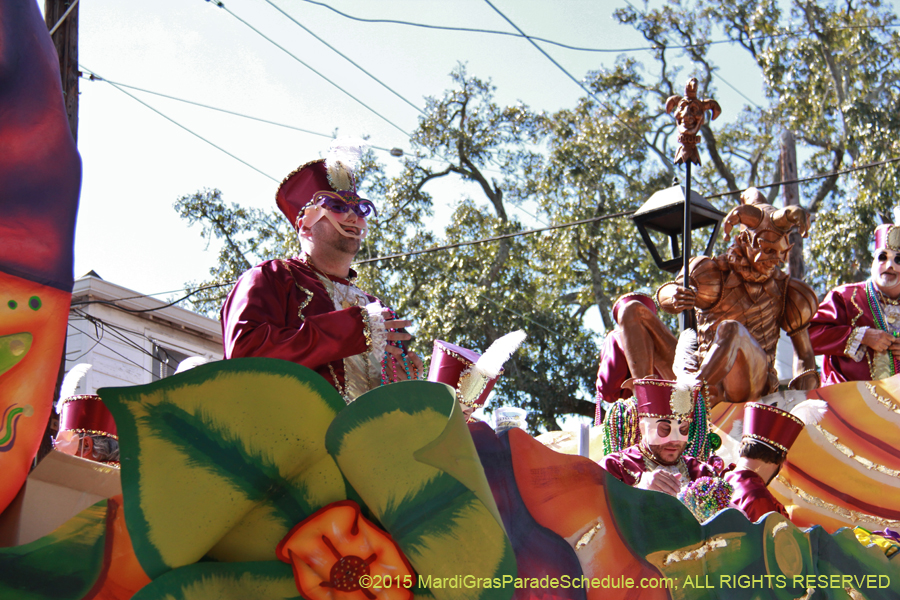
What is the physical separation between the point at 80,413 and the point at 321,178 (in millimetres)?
1795

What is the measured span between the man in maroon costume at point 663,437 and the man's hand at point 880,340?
2.29 m

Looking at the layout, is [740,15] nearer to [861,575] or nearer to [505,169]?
[505,169]

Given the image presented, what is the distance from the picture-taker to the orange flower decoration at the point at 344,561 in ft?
6.91

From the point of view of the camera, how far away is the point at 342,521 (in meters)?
2.12

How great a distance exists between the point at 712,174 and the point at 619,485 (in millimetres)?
15109

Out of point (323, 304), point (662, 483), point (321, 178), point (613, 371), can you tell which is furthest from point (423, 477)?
point (613, 371)

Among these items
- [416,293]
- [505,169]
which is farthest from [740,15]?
[416,293]

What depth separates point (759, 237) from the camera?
5445 millimetres

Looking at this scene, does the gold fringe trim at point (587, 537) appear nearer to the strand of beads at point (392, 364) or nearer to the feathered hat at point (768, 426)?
the strand of beads at point (392, 364)

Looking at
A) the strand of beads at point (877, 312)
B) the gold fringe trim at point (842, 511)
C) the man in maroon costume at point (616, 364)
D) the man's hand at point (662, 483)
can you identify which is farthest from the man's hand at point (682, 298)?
the man's hand at point (662, 483)

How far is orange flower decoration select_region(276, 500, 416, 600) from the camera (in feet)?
6.91

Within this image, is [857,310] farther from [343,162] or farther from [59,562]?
[59,562]

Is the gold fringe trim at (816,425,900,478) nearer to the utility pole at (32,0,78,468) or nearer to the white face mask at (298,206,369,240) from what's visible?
the white face mask at (298,206,369,240)

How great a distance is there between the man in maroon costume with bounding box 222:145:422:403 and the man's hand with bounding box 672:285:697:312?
2.02 meters
